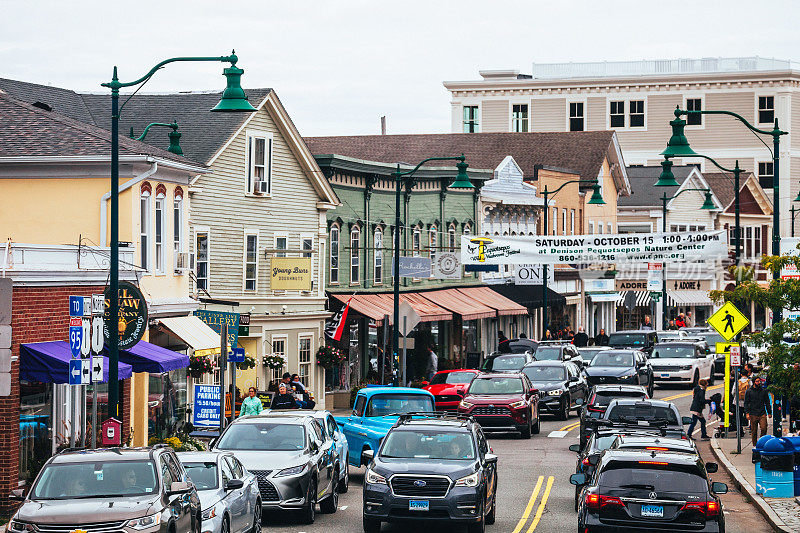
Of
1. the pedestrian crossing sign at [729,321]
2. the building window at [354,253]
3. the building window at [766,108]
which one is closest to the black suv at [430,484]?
the pedestrian crossing sign at [729,321]

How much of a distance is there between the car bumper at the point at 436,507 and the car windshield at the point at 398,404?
316 inches

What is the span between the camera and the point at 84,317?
20016mm

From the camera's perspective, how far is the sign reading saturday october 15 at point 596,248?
132 feet

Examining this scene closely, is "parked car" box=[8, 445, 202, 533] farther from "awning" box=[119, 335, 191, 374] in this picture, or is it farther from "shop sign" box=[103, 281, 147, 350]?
"awning" box=[119, 335, 191, 374]

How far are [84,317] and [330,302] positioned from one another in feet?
82.7

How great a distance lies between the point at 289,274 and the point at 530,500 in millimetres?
18798

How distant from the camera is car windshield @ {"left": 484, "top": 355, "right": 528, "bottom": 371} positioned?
42.3 meters

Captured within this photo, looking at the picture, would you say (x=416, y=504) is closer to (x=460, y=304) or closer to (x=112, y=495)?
(x=112, y=495)

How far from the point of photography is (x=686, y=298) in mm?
88375

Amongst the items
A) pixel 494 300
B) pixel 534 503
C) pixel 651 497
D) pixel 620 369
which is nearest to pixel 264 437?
pixel 534 503

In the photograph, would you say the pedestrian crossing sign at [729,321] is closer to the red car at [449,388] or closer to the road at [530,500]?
the road at [530,500]

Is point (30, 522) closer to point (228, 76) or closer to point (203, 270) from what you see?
point (228, 76)

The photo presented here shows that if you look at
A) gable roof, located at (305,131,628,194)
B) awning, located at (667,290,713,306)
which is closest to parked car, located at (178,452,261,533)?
gable roof, located at (305,131,628,194)

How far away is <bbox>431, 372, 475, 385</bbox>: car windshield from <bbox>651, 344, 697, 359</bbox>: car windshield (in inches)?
496
